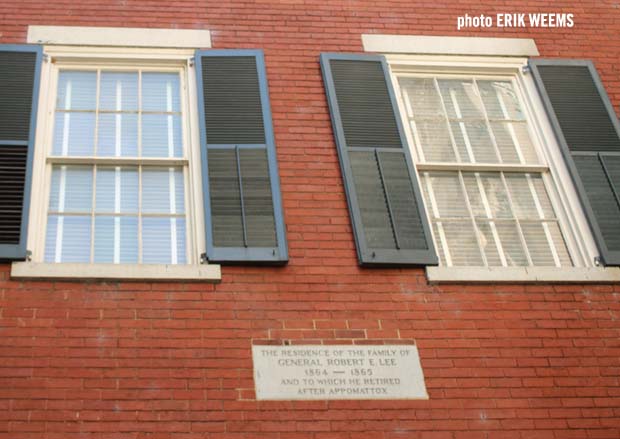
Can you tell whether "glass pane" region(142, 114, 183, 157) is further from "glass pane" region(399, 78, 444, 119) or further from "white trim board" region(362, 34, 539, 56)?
"glass pane" region(399, 78, 444, 119)

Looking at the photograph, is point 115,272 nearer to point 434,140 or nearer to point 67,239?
point 67,239

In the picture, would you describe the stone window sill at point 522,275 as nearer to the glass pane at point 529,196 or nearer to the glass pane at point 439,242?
the glass pane at point 439,242

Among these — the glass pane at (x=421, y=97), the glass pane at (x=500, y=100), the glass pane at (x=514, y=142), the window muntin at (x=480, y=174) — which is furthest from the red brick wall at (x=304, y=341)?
the glass pane at (x=500, y=100)

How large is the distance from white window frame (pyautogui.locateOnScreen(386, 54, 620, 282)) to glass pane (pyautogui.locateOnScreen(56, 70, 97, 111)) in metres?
2.95

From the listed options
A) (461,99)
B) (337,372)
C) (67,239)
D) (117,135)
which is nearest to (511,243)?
(461,99)

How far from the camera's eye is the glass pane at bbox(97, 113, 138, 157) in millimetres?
7629

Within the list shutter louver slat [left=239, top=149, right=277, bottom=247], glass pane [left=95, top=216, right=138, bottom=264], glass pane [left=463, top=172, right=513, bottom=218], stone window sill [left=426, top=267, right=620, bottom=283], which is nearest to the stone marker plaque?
stone window sill [left=426, top=267, right=620, bottom=283]

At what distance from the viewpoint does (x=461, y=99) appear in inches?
337

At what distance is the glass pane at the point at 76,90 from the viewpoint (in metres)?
7.93

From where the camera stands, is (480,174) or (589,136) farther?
(589,136)

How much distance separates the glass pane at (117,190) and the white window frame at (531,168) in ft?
8.41

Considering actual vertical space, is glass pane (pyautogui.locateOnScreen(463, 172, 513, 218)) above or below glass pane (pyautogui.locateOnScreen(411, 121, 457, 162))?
below

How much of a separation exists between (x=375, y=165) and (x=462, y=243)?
103 centimetres

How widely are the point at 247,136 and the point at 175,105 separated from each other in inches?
35.2
